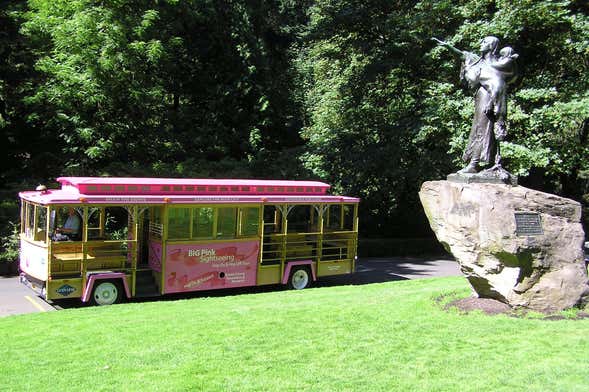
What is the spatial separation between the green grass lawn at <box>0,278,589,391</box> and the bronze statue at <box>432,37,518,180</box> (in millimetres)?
3098

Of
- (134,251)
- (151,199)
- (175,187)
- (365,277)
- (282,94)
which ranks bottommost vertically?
(365,277)

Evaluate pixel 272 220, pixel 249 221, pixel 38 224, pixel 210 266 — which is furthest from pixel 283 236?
pixel 38 224

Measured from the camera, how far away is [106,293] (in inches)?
498

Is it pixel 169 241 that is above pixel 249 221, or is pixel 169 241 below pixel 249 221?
below

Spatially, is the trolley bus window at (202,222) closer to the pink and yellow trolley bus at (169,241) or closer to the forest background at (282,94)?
the pink and yellow trolley bus at (169,241)

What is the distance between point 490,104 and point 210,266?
7569mm

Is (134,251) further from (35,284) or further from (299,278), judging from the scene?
(299,278)

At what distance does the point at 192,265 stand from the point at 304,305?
3.51 metres

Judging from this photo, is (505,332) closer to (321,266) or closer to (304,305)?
(304,305)

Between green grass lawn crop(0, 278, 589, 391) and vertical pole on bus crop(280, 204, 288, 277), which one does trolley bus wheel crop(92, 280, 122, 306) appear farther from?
vertical pole on bus crop(280, 204, 288, 277)

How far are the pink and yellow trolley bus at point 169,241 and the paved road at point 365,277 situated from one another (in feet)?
1.78

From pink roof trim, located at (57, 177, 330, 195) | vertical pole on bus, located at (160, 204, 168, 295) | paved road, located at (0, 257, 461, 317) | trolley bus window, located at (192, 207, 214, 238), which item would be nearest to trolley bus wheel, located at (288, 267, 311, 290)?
paved road, located at (0, 257, 461, 317)

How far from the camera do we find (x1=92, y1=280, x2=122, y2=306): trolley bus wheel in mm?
12508

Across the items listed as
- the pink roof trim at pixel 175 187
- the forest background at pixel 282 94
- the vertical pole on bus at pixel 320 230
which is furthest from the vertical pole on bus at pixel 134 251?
the forest background at pixel 282 94
